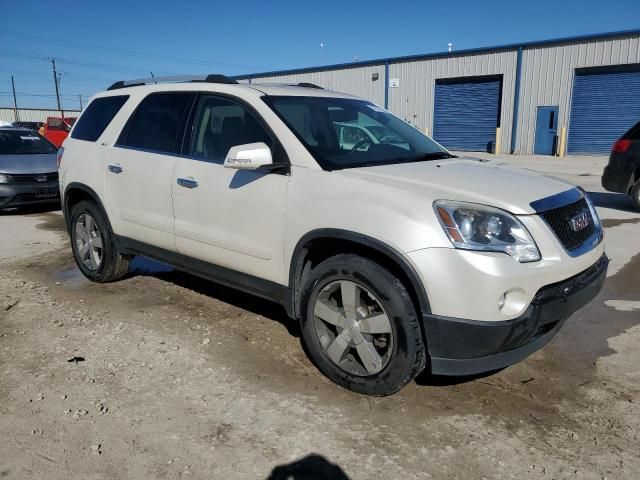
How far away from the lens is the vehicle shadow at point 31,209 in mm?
9594

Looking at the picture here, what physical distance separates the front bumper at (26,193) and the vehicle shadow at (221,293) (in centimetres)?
417

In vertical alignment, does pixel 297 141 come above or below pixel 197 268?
above

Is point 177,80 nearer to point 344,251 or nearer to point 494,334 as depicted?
point 344,251

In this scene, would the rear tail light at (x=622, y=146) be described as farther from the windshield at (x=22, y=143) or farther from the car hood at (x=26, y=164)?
the windshield at (x=22, y=143)

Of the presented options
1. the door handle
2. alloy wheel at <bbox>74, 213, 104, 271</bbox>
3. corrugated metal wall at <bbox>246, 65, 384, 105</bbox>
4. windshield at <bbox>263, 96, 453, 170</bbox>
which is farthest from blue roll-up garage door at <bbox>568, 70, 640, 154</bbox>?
the door handle

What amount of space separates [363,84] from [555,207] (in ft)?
98.0

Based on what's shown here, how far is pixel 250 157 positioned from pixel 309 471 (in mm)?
1790

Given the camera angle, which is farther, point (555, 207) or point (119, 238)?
point (119, 238)

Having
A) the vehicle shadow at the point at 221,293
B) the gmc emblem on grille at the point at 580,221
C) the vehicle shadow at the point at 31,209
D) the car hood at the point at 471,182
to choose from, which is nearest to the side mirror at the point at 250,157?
the car hood at the point at 471,182

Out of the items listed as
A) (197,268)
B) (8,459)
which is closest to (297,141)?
(197,268)

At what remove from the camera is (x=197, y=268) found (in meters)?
4.12

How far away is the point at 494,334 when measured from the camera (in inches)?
106

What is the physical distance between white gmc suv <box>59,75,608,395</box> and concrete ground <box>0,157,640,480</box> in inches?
13.5

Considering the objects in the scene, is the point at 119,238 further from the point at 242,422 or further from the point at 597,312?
the point at 597,312
